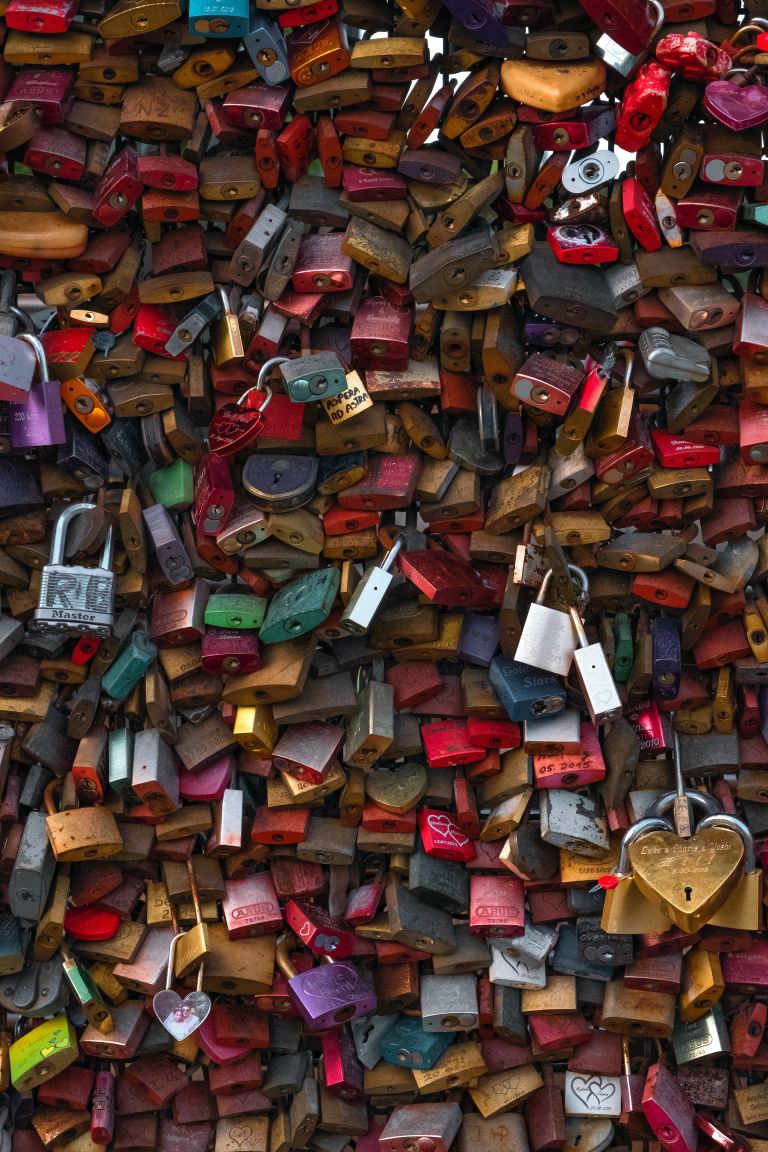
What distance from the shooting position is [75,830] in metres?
4.50

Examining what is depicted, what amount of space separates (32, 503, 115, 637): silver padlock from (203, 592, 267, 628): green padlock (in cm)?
29

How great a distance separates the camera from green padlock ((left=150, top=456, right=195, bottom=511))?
453 cm

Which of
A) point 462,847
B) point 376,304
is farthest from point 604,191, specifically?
point 462,847

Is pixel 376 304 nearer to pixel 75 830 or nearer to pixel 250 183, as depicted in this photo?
pixel 250 183

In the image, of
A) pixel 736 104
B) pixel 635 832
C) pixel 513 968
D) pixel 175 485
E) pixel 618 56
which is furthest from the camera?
pixel 513 968

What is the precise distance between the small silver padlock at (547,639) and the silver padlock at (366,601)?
1.28 feet

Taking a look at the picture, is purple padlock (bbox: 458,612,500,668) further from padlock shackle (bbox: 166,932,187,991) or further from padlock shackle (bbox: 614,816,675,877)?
padlock shackle (bbox: 166,932,187,991)

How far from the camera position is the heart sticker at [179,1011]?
439 centimetres

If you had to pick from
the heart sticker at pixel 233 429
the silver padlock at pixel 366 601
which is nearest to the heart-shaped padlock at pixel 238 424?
the heart sticker at pixel 233 429

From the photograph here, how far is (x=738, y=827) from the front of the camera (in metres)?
4.42

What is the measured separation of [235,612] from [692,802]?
1.36m

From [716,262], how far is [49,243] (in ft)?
5.74

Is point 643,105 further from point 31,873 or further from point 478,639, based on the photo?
point 31,873

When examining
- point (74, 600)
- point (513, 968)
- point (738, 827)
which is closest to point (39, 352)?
point (74, 600)
